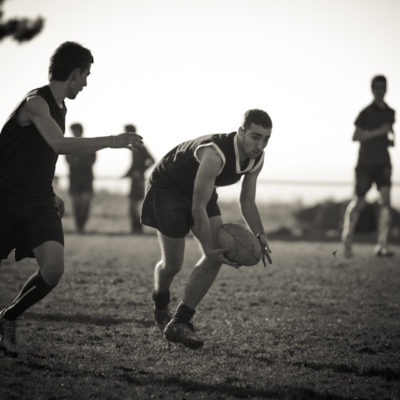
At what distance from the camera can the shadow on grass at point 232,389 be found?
4520mm

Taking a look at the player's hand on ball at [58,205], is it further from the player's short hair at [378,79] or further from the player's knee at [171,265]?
the player's short hair at [378,79]

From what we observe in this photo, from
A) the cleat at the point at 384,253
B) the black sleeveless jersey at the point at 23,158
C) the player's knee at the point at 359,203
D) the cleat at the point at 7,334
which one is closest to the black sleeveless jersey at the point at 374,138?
the player's knee at the point at 359,203

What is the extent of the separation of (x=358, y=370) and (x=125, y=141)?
2.44 m

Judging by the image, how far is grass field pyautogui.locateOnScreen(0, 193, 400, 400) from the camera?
4.66m

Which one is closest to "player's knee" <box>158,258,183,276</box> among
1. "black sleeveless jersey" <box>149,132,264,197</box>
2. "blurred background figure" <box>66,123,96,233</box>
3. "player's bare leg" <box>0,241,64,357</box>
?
"black sleeveless jersey" <box>149,132,264,197</box>

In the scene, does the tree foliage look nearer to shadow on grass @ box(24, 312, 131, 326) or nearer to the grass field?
the grass field

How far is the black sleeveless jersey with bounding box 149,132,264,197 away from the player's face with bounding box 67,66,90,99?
3.46 feet

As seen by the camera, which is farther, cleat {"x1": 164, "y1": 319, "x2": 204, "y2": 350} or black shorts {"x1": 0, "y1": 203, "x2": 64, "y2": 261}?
cleat {"x1": 164, "y1": 319, "x2": 204, "y2": 350}

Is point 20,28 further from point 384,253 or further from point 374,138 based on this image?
point 384,253

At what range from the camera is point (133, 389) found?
4.57 metres

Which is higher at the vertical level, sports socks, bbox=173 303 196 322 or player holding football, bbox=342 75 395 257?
player holding football, bbox=342 75 395 257

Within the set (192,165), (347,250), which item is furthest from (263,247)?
(347,250)

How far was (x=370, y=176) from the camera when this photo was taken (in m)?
11.5

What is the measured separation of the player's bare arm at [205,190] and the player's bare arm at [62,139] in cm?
59
